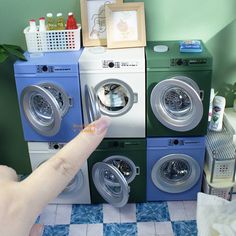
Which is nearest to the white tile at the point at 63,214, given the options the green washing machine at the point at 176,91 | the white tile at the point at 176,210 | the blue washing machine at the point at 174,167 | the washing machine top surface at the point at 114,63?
the blue washing machine at the point at 174,167

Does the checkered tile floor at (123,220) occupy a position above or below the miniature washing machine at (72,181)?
below

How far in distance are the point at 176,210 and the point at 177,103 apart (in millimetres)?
835

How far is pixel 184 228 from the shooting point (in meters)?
2.52

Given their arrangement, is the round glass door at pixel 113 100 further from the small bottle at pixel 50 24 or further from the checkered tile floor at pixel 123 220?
the checkered tile floor at pixel 123 220

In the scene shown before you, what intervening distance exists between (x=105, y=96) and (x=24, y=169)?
1177 mm

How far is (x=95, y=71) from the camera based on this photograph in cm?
229

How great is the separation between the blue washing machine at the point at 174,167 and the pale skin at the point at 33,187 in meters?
1.75

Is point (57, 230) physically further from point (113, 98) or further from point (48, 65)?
point (48, 65)

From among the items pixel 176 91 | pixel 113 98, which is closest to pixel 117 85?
pixel 113 98

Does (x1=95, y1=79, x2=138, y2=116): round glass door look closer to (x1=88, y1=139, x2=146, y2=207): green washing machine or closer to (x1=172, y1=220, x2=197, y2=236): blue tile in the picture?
(x1=88, y1=139, x2=146, y2=207): green washing machine

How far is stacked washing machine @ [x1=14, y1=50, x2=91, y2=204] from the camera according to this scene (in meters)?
2.27

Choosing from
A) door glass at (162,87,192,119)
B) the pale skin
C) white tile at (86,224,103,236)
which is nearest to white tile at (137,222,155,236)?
white tile at (86,224,103,236)

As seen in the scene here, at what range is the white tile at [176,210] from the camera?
2.62 meters

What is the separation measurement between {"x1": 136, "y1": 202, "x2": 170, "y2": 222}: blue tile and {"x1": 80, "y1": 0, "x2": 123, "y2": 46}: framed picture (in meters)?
1.26
